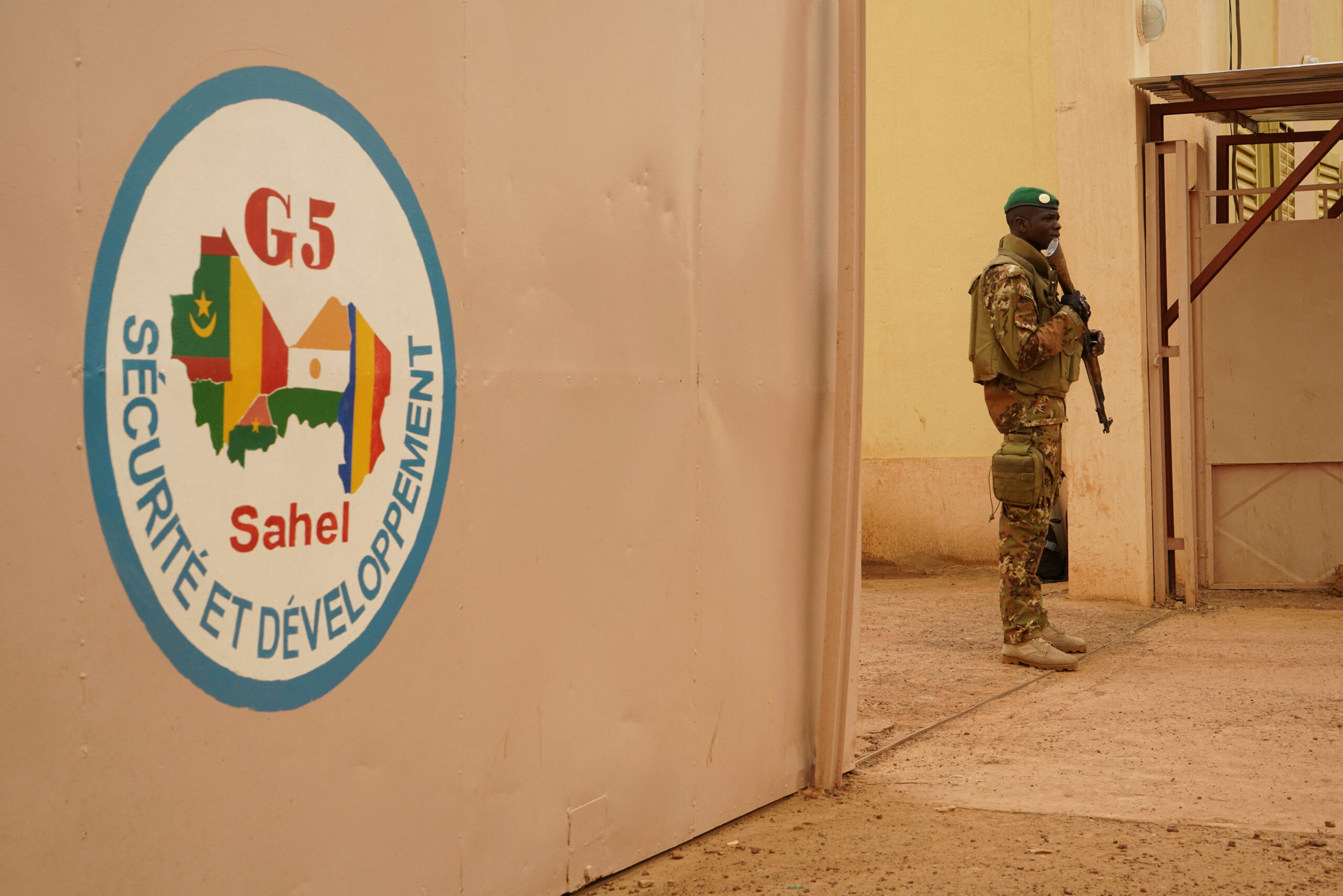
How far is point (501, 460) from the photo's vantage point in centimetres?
281

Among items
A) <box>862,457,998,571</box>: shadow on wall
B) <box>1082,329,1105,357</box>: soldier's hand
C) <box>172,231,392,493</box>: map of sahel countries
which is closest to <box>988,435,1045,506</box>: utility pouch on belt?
<box>1082,329,1105,357</box>: soldier's hand

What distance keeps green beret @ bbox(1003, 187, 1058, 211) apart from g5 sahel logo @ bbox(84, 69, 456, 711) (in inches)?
162

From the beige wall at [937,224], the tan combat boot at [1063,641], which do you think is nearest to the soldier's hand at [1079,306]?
the tan combat boot at [1063,641]

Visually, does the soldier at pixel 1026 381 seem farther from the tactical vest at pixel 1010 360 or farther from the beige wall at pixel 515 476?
the beige wall at pixel 515 476

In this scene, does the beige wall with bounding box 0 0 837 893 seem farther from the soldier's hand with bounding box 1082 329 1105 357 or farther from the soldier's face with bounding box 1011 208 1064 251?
the soldier's hand with bounding box 1082 329 1105 357

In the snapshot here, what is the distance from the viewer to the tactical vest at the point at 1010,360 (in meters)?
5.93

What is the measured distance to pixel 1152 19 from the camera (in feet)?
26.8

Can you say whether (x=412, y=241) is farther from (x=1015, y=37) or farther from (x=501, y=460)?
(x=1015, y=37)

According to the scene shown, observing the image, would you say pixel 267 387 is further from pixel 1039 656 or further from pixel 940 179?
pixel 940 179

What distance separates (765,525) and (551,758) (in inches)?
43.8

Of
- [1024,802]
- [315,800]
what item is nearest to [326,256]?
[315,800]

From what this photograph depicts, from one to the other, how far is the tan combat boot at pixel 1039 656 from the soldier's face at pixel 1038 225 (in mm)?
1848

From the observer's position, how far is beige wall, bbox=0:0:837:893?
6.14 feet

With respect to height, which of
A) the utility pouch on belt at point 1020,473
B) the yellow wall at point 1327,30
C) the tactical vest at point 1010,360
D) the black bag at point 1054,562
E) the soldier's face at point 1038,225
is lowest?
the black bag at point 1054,562
